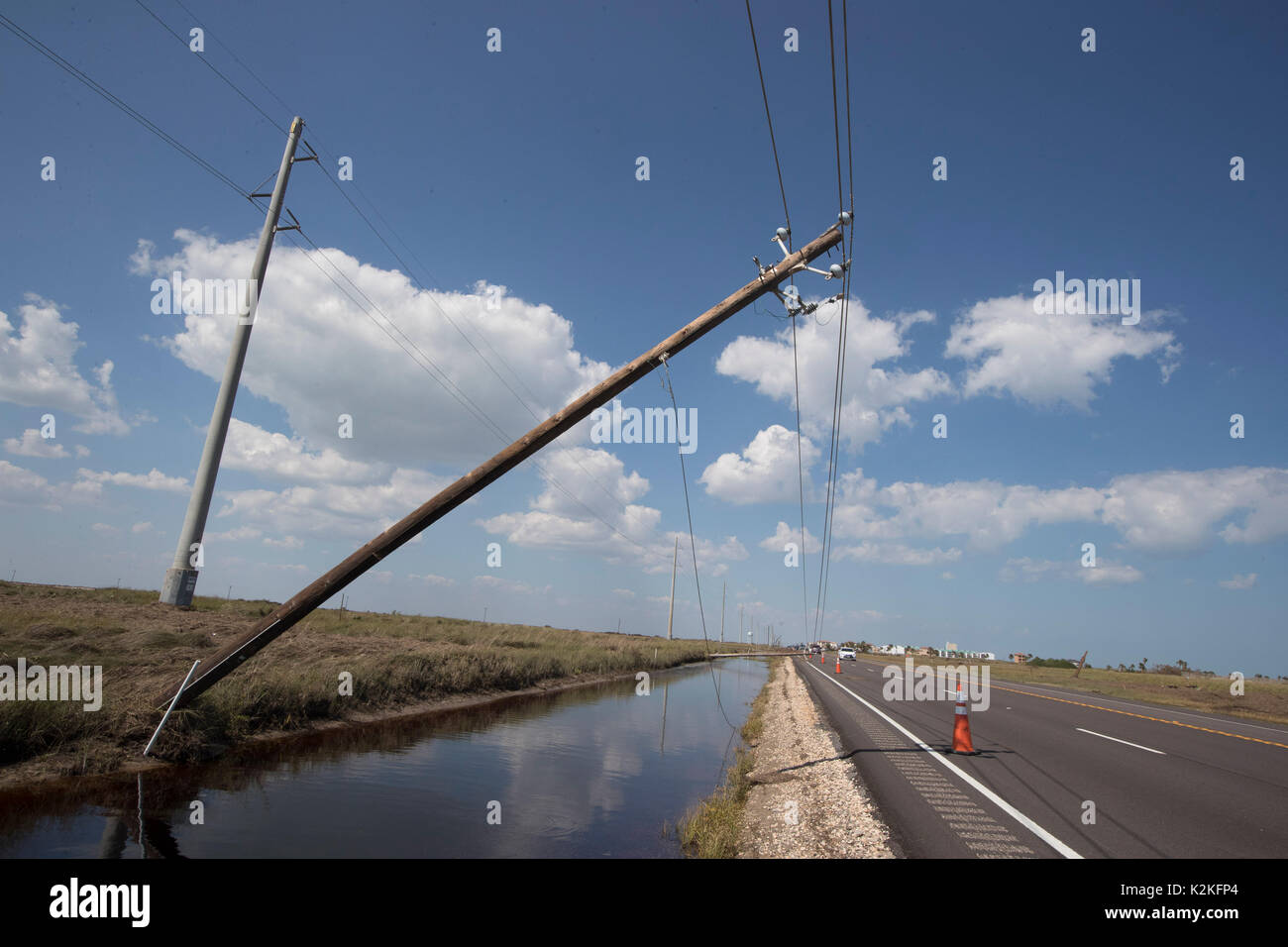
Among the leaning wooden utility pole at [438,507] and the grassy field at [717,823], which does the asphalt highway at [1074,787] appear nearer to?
the grassy field at [717,823]

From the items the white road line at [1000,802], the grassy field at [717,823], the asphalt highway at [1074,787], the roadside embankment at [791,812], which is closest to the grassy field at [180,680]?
the grassy field at [717,823]

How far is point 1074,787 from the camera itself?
8.63 metres

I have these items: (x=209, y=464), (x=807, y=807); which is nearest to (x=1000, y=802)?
(x=807, y=807)

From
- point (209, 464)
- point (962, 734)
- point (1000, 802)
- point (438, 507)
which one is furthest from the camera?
point (209, 464)

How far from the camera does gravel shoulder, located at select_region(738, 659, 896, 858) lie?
6344 millimetres

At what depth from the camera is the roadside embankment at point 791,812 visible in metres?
6.40

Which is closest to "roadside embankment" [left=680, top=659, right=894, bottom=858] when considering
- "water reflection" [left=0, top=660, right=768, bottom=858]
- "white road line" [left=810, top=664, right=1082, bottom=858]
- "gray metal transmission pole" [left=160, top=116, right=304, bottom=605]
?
"water reflection" [left=0, top=660, right=768, bottom=858]

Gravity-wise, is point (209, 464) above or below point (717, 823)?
above

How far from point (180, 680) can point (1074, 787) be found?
13.4 m

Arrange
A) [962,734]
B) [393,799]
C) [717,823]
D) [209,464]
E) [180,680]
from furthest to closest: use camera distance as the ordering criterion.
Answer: [209,464], [962,734], [180,680], [393,799], [717,823]

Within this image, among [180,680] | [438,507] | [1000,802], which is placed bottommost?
[1000,802]

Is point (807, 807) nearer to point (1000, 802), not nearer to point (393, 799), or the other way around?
point (1000, 802)
